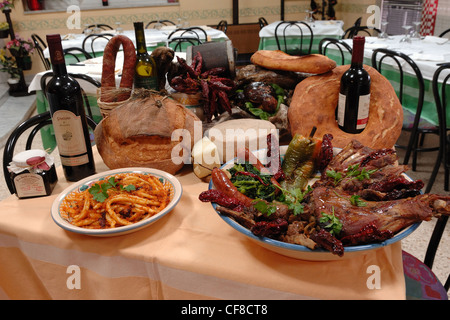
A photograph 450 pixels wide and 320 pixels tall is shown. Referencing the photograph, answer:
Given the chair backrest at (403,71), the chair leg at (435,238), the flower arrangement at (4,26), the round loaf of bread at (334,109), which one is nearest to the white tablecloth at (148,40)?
the flower arrangement at (4,26)

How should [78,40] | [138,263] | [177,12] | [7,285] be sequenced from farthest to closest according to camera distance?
[177,12], [78,40], [7,285], [138,263]

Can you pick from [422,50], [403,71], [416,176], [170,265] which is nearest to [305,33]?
→ [422,50]

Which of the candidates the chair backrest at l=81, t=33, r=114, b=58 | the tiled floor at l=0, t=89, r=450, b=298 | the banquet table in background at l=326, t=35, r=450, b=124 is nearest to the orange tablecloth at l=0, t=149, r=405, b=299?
the tiled floor at l=0, t=89, r=450, b=298

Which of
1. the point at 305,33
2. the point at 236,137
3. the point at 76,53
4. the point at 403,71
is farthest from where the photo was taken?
the point at 305,33


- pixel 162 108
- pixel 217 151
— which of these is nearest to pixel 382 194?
pixel 217 151

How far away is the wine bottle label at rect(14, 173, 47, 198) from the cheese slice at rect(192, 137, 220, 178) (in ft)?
1.47

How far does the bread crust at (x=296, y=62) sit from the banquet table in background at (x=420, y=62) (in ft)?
4.74

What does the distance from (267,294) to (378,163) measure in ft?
1.41

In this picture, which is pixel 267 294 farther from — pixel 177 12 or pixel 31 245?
pixel 177 12

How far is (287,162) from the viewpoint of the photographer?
3.34ft

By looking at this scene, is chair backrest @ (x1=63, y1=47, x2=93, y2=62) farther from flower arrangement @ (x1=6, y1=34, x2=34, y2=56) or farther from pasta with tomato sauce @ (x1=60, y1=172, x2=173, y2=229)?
pasta with tomato sauce @ (x1=60, y1=172, x2=173, y2=229)

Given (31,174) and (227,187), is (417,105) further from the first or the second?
(31,174)

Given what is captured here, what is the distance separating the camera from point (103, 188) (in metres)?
0.92

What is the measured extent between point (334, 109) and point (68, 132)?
92 centimetres
